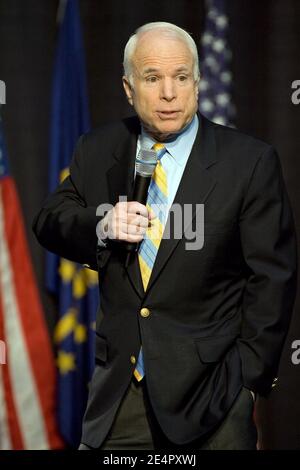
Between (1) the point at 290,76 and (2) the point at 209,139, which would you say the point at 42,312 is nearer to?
(1) the point at 290,76

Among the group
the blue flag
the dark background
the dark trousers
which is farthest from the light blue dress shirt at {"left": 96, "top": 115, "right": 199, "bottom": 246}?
the blue flag

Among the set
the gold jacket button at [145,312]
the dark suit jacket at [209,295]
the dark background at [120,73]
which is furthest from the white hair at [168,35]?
the dark background at [120,73]

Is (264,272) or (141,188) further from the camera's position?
(264,272)

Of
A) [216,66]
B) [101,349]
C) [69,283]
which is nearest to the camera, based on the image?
[101,349]

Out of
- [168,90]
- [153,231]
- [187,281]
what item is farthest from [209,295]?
[168,90]

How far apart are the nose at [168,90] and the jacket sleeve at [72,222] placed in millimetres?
305

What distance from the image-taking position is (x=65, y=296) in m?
3.39

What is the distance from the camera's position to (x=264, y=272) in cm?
189

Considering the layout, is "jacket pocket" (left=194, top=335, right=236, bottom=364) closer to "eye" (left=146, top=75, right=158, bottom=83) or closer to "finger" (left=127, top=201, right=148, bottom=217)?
"finger" (left=127, top=201, right=148, bottom=217)

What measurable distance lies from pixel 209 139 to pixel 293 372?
148 centimetres

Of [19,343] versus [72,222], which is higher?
[72,222]

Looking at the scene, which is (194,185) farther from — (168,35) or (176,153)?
(168,35)

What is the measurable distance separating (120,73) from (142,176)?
1618mm

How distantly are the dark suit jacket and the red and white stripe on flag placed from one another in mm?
1478
